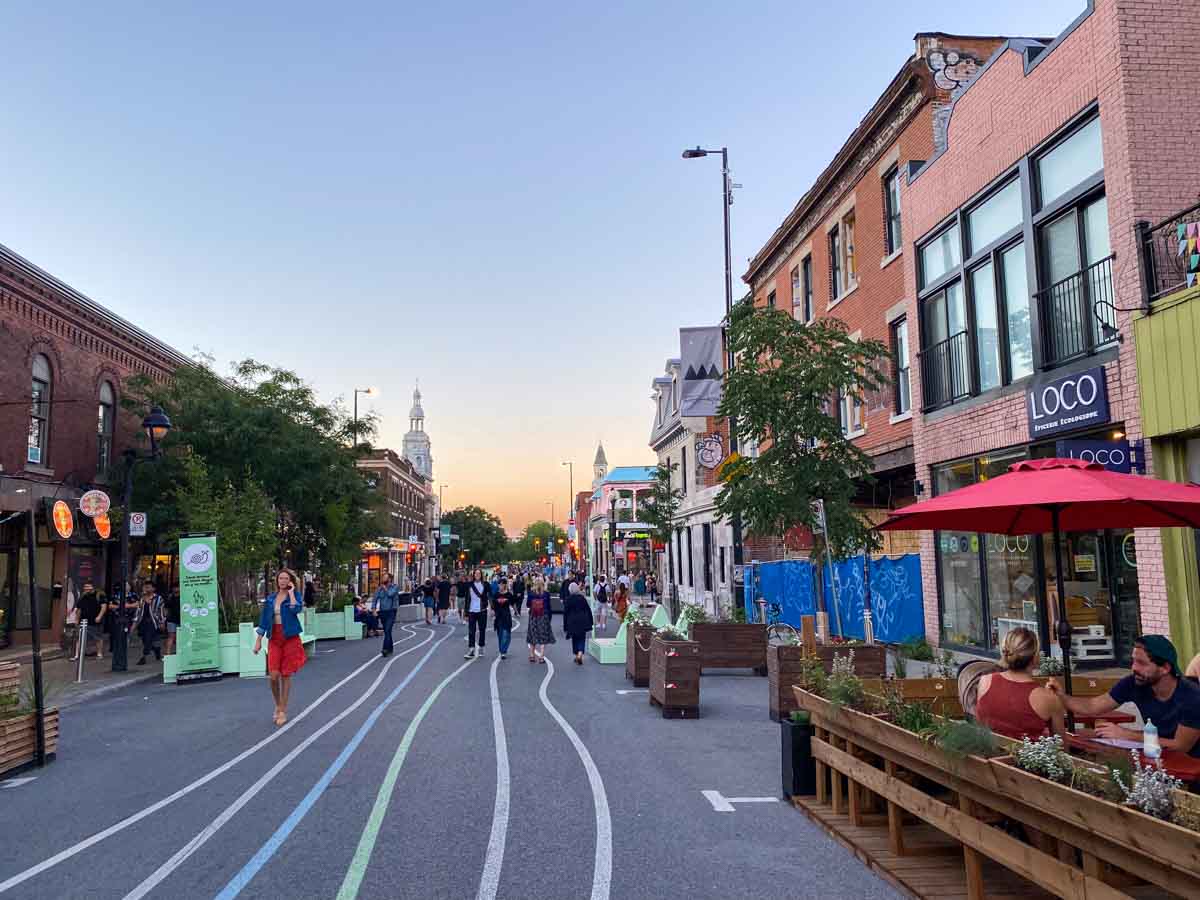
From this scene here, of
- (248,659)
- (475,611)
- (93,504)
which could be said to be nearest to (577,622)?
(475,611)

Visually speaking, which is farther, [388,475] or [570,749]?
[388,475]

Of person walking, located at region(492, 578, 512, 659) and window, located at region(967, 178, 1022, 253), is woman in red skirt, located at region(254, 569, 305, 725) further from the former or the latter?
window, located at region(967, 178, 1022, 253)

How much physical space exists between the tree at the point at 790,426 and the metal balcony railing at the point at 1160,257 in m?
4.13

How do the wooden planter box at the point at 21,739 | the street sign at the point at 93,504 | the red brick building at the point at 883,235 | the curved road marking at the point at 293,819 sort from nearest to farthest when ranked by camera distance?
the curved road marking at the point at 293,819, the wooden planter box at the point at 21,739, the red brick building at the point at 883,235, the street sign at the point at 93,504

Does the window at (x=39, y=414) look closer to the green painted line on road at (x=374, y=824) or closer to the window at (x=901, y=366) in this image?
the green painted line on road at (x=374, y=824)

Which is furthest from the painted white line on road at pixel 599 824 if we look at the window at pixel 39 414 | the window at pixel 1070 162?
the window at pixel 39 414

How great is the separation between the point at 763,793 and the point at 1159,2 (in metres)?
10.6

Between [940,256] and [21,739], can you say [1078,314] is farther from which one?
[21,739]

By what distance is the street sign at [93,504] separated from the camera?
20062mm

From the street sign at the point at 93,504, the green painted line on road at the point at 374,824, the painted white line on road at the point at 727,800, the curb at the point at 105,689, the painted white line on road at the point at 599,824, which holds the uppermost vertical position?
the street sign at the point at 93,504

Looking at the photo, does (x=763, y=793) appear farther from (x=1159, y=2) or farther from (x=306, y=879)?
(x=1159, y=2)

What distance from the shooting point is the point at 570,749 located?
31.8 ft

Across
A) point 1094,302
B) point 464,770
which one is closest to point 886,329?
point 1094,302

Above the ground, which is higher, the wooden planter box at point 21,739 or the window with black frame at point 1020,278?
the window with black frame at point 1020,278
